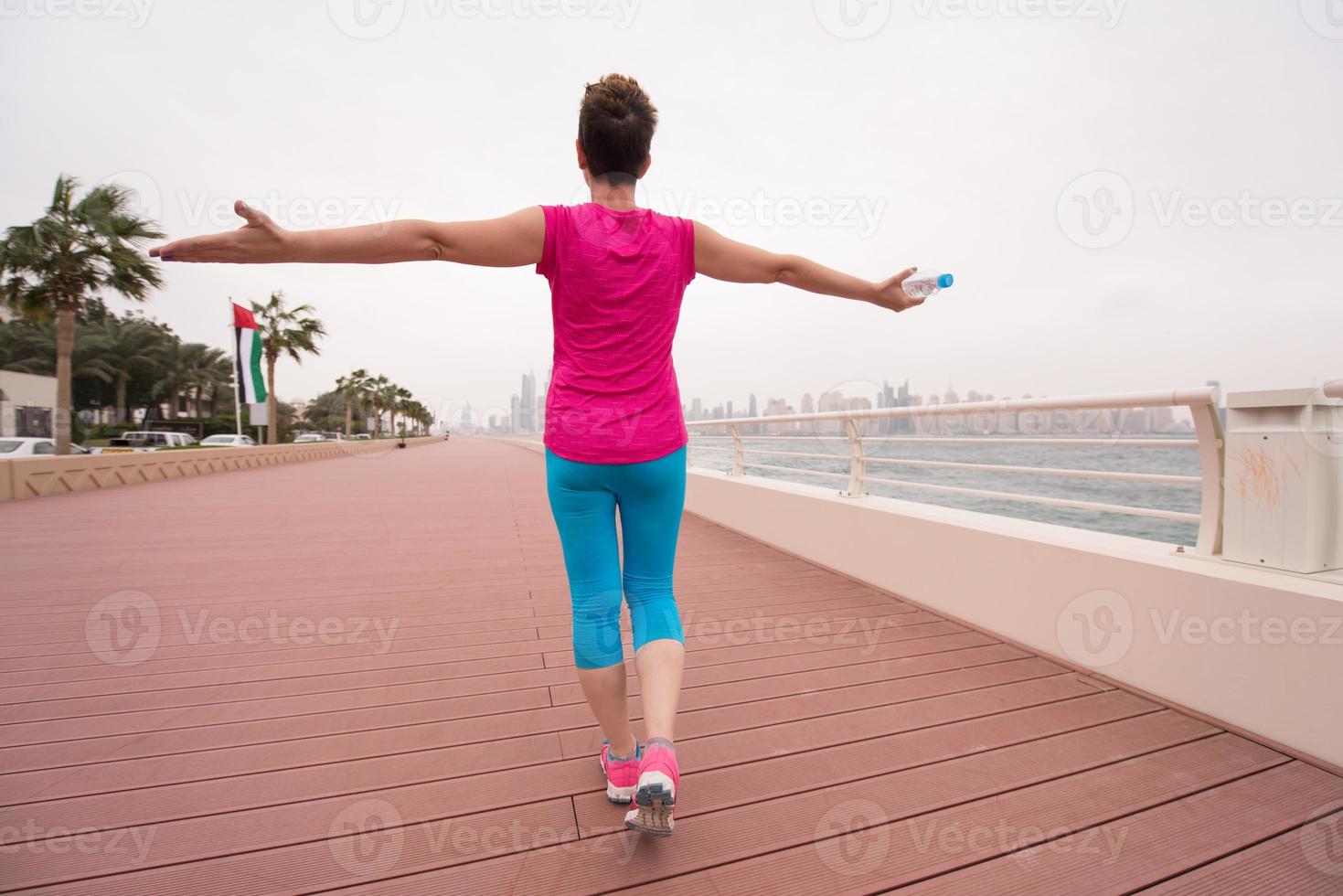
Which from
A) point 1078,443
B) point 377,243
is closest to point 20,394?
point 377,243

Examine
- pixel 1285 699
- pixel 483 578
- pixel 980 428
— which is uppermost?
pixel 980 428

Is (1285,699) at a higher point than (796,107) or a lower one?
lower

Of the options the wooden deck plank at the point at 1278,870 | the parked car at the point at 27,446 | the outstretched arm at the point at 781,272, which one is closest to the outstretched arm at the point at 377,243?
the outstretched arm at the point at 781,272

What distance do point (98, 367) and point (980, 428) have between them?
5196 cm

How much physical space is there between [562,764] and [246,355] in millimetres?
20076

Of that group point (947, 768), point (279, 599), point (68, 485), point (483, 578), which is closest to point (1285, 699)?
point (947, 768)

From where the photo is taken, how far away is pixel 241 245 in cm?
102

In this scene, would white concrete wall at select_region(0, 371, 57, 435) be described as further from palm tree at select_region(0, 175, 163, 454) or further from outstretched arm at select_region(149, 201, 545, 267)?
outstretched arm at select_region(149, 201, 545, 267)

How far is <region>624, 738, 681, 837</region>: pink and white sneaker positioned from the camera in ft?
3.67

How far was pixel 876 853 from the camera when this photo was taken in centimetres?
127

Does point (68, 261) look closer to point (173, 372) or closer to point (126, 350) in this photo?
point (126, 350)

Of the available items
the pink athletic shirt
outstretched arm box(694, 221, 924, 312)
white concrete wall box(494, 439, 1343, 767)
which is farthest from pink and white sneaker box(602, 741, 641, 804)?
white concrete wall box(494, 439, 1343, 767)

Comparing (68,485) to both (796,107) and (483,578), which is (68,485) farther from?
(796,107)

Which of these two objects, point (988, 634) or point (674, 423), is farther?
point (988, 634)
